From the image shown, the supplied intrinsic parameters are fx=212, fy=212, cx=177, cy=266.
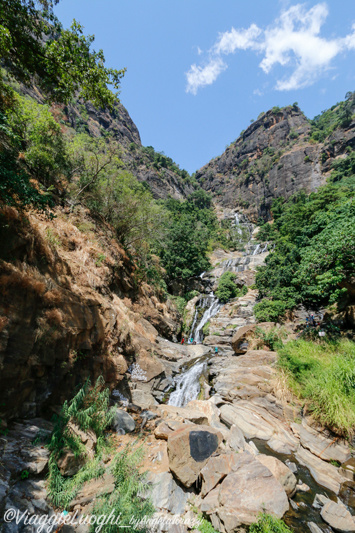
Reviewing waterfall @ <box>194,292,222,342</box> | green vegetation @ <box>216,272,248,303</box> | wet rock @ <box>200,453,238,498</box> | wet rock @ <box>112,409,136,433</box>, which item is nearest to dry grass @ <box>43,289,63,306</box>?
wet rock @ <box>112,409,136,433</box>

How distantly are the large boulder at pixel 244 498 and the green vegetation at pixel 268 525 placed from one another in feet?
0.27

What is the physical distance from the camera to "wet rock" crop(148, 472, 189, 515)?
4.29m

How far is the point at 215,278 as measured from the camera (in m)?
32.4

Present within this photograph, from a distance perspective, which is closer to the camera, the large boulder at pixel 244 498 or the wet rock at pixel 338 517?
the large boulder at pixel 244 498

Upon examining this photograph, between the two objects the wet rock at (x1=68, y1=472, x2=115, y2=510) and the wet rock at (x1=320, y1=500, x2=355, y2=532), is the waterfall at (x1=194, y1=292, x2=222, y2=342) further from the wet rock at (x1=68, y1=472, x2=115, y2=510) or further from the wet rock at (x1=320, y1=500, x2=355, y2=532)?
the wet rock at (x1=68, y1=472, x2=115, y2=510)

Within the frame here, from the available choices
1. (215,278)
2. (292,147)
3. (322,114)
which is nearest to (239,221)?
(292,147)

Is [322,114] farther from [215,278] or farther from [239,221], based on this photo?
[215,278]

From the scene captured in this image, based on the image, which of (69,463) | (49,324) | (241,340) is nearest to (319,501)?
(69,463)

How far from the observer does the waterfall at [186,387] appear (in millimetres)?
10127

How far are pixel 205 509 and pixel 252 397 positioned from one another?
5.08m

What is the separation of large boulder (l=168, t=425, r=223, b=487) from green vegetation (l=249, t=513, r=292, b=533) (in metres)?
1.40

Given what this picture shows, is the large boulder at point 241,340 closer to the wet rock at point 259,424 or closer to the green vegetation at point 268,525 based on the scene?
the wet rock at point 259,424

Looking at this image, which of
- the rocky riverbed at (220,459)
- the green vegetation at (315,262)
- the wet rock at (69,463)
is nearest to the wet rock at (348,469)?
the rocky riverbed at (220,459)

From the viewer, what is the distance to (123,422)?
640 cm
